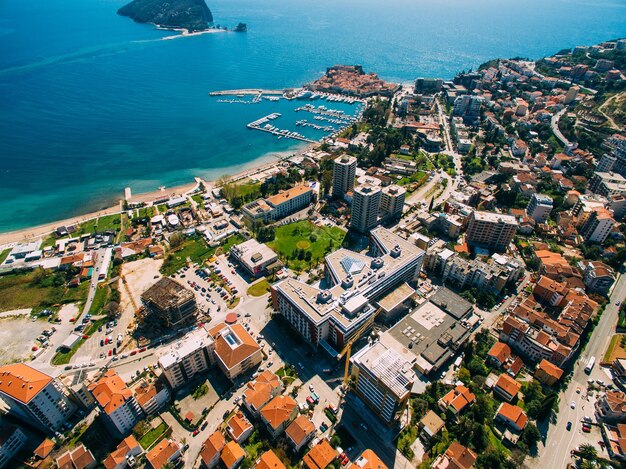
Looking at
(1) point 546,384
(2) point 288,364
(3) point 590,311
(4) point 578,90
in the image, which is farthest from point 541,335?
(4) point 578,90

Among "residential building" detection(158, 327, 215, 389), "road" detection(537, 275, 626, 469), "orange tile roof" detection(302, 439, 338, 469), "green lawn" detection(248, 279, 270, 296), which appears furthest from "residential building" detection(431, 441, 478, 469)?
"green lawn" detection(248, 279, 270, 296)

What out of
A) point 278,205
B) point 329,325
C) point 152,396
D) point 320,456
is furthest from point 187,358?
point 278,205

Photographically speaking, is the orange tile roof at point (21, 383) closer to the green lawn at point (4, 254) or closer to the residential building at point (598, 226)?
the green lawn at point (4, 254)

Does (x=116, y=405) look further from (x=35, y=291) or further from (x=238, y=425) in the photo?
(x=35, y=291)

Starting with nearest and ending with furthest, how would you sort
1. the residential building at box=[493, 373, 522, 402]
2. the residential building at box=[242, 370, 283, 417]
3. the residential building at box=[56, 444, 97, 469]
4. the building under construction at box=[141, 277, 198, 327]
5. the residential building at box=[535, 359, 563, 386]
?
1. the residential building at box=[56, 444, 97, 469]
2. the residential building at box=[242, 370, 283, 417]
3. the residential building at box=[493, 373, 522, 402]
4. the residential building at box=[535, 359, 563, 386]
5. the building under construction at box=[141, 277, 198, 327]

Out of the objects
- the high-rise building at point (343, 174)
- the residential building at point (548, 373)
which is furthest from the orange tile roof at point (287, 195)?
the residential building at point (548, 373)

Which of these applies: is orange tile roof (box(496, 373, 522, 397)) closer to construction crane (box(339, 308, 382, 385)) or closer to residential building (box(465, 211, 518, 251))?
construction crane (box(339, 308, 382, 385))

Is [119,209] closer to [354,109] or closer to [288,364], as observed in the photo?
[288,364]
